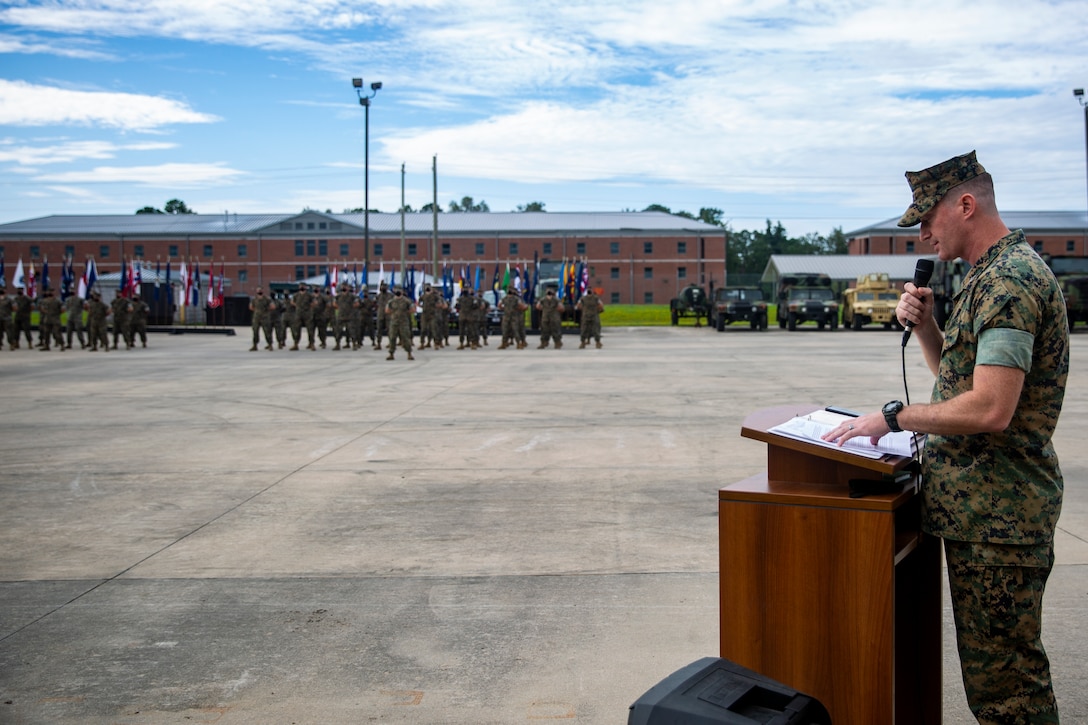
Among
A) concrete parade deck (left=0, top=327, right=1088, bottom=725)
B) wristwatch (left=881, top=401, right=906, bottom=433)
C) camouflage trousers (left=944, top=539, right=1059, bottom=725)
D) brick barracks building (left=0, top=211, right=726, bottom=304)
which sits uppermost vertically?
brick barracks building (left=0, top=211, right=726, bottom=304)

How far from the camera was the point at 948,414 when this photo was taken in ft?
8.86

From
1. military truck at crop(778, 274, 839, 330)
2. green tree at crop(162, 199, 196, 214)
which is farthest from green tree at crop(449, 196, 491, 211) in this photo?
military truck at crop(778, 274, 839, 330)

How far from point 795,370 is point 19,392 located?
1281 centimetres

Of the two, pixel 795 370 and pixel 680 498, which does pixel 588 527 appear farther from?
pixel 795 370

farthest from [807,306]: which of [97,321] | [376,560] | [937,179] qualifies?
[937,179]

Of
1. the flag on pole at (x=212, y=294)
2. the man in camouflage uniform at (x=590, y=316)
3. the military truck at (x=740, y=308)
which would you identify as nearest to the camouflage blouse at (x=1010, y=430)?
the man in camouflage uniform at (x=590, y=316)

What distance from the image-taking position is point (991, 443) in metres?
2.79

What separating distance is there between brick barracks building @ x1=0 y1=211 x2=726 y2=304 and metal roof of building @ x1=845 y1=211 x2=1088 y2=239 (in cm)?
1673

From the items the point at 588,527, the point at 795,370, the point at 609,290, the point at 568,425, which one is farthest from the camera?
the point at 609,290

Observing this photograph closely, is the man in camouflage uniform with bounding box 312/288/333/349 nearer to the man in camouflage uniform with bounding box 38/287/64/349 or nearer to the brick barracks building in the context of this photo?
the man in camouflage uniform with bounding box 38/287/64/349

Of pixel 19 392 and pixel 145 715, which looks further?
pixel 19 392

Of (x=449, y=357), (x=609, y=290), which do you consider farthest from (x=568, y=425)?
(x=609, y=290)

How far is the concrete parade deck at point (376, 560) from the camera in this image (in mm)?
3912

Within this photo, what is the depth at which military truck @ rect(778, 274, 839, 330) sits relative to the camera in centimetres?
3997
